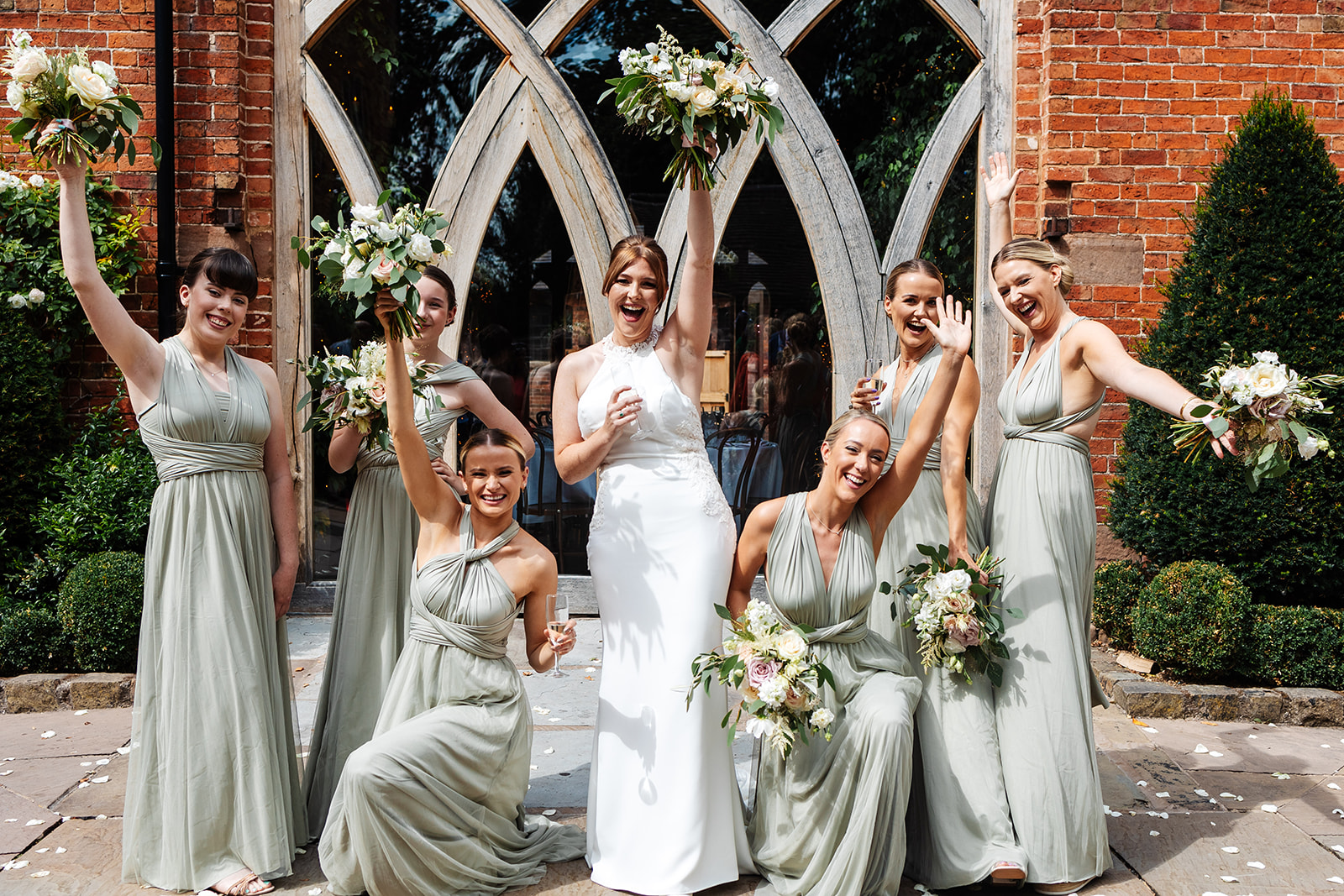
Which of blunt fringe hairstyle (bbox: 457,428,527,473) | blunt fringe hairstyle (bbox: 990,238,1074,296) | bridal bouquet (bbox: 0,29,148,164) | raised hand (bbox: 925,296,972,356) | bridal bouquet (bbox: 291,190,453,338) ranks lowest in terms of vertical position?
blunt fringe hairstyle (bbox: 457,428,527,473)

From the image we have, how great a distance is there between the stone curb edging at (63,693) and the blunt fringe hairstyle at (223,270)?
105 inches

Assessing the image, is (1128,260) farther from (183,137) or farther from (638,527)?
(183,137)

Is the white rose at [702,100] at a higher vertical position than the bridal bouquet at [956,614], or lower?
higher

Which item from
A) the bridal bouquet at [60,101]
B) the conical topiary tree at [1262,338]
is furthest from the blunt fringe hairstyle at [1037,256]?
the bridal bouquet at [60,101]

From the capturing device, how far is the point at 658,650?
347 centimetres

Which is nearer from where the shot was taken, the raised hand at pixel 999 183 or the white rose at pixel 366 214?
the white rose at pixel 366 214

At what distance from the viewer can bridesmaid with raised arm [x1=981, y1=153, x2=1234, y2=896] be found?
11.1 ft

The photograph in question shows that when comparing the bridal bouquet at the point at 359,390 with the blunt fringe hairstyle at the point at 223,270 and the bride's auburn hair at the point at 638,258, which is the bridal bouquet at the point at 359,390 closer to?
the blunt fringe hairstyle at the point at 223,270

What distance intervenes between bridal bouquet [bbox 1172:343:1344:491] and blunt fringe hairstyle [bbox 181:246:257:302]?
10.1 ft

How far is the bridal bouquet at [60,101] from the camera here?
3.00 meters

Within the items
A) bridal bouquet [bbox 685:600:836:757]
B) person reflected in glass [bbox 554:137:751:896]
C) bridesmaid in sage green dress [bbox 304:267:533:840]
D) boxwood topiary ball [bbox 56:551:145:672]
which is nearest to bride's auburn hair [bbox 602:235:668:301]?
person reflected in glass [bbox 554:137:751:896]

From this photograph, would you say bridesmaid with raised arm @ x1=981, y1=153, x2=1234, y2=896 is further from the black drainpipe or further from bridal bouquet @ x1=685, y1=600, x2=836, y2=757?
the black drainpipe

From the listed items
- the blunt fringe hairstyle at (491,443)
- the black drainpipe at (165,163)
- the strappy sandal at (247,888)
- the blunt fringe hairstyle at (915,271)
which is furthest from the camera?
the black drainpipe at (165,163)

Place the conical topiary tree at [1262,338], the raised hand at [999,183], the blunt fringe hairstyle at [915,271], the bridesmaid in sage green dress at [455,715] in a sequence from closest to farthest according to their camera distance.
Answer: the bridesmaid in sage green dress at [455,715], the blunt fringe hairstyle at [915,271], the raised hand at [999,183], the conical topiary tree at [1262,338]
